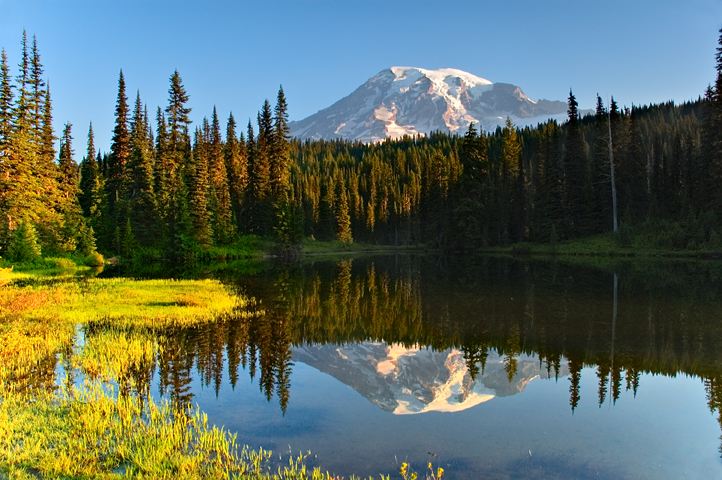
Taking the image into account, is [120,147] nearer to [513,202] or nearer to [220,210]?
[220,210]

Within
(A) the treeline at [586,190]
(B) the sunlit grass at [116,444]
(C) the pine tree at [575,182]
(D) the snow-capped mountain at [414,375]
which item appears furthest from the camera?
(C) the pine tree at [575,182]

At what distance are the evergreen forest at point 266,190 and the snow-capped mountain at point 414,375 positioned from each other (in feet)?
122

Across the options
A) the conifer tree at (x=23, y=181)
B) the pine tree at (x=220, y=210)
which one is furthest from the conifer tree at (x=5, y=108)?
the pine tree at (x=220, y=210)

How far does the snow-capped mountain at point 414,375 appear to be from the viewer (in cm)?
1152

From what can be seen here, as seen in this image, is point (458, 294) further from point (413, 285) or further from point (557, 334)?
point (557, 334)

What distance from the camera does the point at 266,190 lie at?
7494 centimetres

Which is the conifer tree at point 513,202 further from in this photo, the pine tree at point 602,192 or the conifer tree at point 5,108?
the conifer tree at point 5,108

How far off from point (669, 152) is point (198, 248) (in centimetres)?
7145

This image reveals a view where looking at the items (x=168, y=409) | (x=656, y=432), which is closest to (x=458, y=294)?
(x=656, y=432)

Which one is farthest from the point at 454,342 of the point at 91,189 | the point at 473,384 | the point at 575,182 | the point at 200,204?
the point at 91,189

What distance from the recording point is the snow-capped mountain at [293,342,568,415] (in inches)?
454

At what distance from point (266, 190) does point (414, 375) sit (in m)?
64.6

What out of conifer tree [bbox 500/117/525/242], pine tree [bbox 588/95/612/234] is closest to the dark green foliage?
conifer tree [bbox 500/117/525/242]

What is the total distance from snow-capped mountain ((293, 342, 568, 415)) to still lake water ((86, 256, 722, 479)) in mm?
62
